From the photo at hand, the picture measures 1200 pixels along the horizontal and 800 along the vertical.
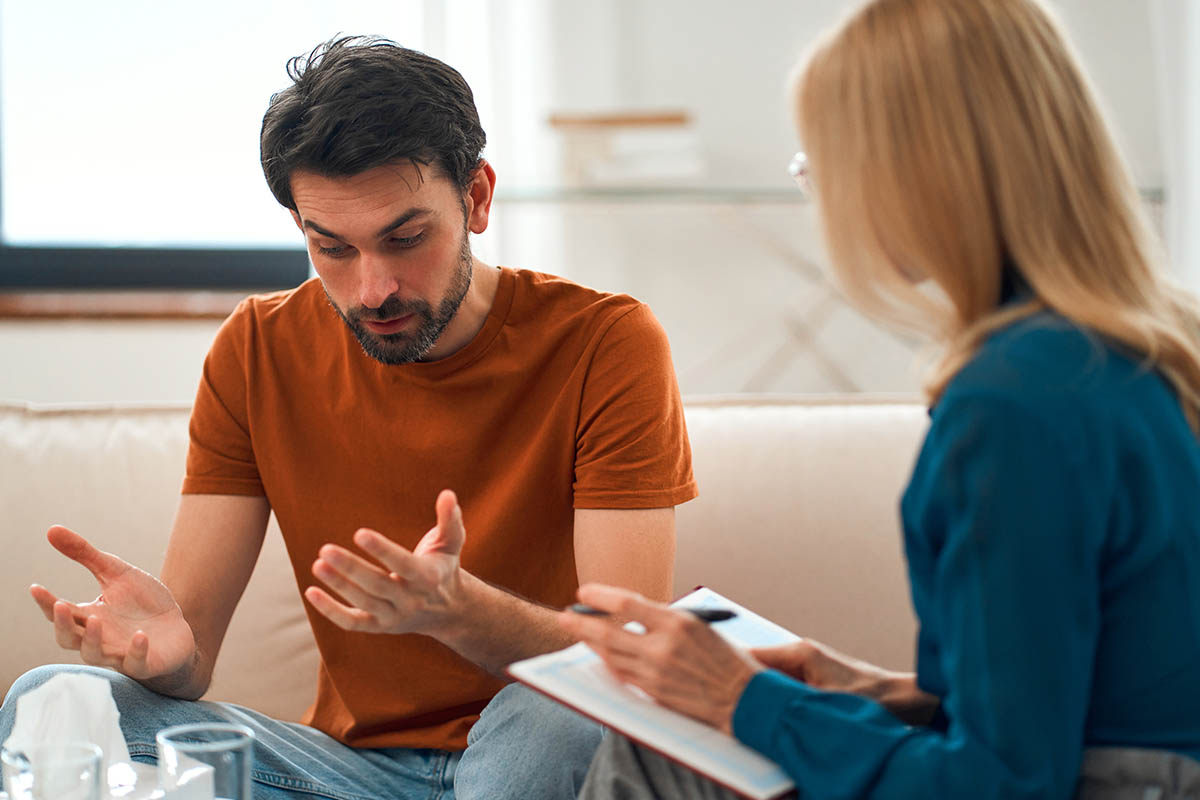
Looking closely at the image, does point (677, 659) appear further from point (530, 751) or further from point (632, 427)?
point (632, 427)

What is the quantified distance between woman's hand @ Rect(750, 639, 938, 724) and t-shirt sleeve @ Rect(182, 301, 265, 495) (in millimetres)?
721

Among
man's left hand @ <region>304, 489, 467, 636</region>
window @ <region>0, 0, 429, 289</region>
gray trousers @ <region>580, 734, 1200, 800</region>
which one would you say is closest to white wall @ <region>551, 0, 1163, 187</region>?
window @ <region>0, 0, 429, 289</region>

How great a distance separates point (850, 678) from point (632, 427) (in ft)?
1.37

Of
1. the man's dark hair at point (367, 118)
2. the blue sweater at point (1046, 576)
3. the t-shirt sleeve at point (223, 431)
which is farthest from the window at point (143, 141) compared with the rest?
the blue sweater at point (1046, 576)

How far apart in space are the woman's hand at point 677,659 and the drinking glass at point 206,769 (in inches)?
10.7

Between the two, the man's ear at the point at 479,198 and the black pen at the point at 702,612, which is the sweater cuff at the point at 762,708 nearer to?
the black pen at the point at 702,612

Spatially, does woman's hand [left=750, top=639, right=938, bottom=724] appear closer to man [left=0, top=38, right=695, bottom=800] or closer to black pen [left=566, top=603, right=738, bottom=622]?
black pen [left=566, top=603, right=738, bottom=622]

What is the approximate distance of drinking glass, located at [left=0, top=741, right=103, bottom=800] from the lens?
844 mm

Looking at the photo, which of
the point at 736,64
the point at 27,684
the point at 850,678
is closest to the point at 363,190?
the point at 27,684

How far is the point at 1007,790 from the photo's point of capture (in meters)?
0.71

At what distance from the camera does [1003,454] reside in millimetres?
706

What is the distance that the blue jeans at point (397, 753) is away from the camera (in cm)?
106

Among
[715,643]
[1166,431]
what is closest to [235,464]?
[715,643]

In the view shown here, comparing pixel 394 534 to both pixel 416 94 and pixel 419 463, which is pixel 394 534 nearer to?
pixel 419 463
